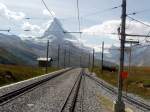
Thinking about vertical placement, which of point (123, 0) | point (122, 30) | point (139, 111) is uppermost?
point (123, 0)

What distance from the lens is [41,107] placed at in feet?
91.1

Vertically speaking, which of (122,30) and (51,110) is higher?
(122,30)

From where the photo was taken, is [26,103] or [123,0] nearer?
[123,0]

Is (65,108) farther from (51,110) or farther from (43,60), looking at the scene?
(43,60)

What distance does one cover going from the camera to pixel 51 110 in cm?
2656

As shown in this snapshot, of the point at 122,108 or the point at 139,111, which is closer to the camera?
the point at 122,108

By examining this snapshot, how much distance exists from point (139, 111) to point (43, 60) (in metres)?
160

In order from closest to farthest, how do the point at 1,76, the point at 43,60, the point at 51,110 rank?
the point at 51,110 → the point at 1,76 → the point at 43,60

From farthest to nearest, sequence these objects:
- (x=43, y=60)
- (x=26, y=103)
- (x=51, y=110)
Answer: (x=43, y=60), (x=26, y=103), (x=51, y=110)

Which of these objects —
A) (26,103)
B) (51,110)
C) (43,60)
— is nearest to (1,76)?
Result: (26,103)

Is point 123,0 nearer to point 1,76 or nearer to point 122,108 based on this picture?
point 122,108

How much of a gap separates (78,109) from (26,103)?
4.25 meters

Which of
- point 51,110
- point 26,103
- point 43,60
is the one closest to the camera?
point 51,110

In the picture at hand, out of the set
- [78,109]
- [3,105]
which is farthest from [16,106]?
[78,109]
